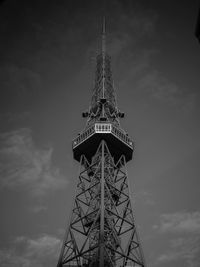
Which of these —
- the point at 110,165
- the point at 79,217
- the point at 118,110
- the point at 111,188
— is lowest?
the point at 79,217

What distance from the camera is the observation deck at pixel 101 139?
56.1 meters

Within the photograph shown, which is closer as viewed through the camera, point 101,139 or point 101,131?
point 101,131

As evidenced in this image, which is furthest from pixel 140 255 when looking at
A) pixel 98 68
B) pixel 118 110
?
pixel 98 68

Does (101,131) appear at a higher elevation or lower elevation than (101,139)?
higher

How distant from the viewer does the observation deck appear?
184 ft

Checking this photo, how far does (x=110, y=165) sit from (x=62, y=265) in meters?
19.0

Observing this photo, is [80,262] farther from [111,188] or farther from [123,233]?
[111,188]

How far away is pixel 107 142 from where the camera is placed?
5716cm

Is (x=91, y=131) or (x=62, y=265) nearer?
(x=62, y=265)

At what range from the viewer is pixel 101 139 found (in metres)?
56.7

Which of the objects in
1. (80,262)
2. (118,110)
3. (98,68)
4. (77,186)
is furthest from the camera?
(98,68)

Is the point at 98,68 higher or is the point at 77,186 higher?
the point at 98,68

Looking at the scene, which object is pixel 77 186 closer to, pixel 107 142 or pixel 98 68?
pixel 107 142

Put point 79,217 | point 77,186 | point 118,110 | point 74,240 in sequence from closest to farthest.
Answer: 1. point 74,240
2. point 79,217
3. point 77,186
4. point 118,110
